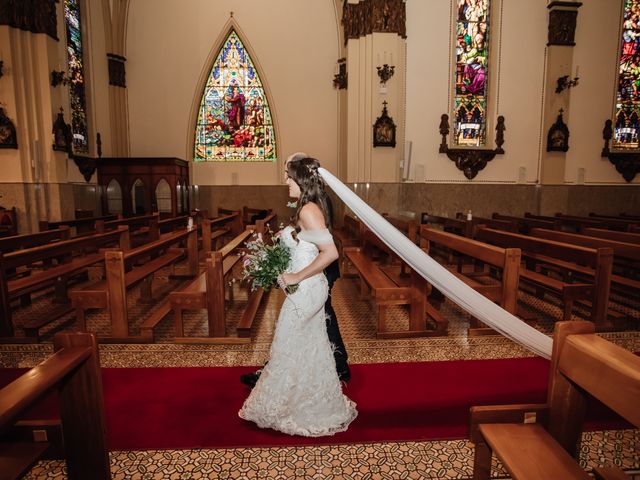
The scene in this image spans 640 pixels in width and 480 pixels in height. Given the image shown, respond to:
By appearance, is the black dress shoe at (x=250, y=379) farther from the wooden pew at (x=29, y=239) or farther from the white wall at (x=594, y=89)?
the white wall at (x=594, y=89)

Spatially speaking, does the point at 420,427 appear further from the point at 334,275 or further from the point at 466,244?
the point at 466,244

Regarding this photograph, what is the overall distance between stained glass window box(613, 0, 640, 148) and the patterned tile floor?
885 centimetres

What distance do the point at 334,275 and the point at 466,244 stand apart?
2.05 meters

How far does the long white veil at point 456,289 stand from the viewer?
8.46 ft

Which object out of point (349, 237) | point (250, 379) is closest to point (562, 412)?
point (250, 379)

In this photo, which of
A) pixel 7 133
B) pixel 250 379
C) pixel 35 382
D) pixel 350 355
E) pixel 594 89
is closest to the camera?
pixel 35 382

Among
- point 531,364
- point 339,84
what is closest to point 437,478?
point 531,364

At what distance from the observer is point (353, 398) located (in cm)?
301

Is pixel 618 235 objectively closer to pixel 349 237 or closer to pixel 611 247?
pixel 611 247

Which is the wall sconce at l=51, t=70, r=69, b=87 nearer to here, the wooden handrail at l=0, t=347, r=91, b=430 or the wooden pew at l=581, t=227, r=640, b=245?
the wooden handrail at l=0, t=347, r=91, b=430

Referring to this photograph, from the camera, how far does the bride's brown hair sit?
8.20 ft

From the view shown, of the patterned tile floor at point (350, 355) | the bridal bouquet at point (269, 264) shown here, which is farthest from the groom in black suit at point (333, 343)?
the bridal bouquet at point (269, 264)

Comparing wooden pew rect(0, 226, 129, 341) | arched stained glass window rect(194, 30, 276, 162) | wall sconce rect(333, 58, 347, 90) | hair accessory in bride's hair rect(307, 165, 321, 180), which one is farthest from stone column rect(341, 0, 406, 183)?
hair accessory in bride's hair rect(307, 165, 321, 180)

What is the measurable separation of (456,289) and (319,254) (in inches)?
41.6
